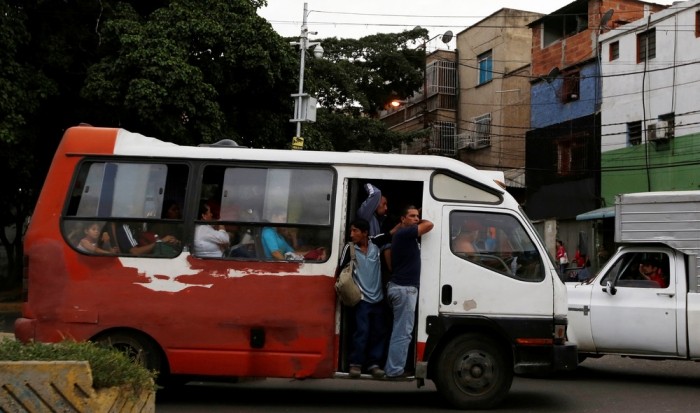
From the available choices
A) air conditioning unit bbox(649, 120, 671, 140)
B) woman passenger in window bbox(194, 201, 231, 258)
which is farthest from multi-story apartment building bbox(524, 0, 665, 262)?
woman passenger in window bbox(194, 201, 231, 258)

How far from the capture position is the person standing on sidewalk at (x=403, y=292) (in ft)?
25.3

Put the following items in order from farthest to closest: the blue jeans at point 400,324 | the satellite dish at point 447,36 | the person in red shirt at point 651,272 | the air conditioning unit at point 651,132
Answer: the satellite dish at point 447,36
the air conditioning unit at point 651,132
the person in red shirt at point 651,272
the blue jeans at point 400,324

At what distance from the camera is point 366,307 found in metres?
7.86

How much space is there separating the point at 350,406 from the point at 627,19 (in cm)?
2655

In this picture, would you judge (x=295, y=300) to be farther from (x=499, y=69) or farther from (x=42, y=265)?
(x=499, y=69)

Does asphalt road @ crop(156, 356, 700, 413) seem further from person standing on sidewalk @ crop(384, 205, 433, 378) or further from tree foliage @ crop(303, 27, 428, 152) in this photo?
tree foliage @ crop(303, 27, 428, 152)

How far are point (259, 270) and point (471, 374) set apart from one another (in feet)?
7.77

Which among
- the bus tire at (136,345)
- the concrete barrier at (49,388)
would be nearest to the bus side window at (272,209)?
the bus tire at (136,345)

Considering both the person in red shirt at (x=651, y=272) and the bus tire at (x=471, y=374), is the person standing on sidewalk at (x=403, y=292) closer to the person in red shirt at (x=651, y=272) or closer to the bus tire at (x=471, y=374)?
the bus tire at (x=471, y=374)

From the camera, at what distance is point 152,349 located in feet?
25.9

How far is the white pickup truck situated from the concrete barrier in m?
6.96

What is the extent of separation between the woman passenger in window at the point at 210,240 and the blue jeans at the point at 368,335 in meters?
1.48

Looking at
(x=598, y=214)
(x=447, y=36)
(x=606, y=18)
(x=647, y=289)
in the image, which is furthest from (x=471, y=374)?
(x=447, y=36)

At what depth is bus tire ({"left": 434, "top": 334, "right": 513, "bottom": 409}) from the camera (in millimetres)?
7840
